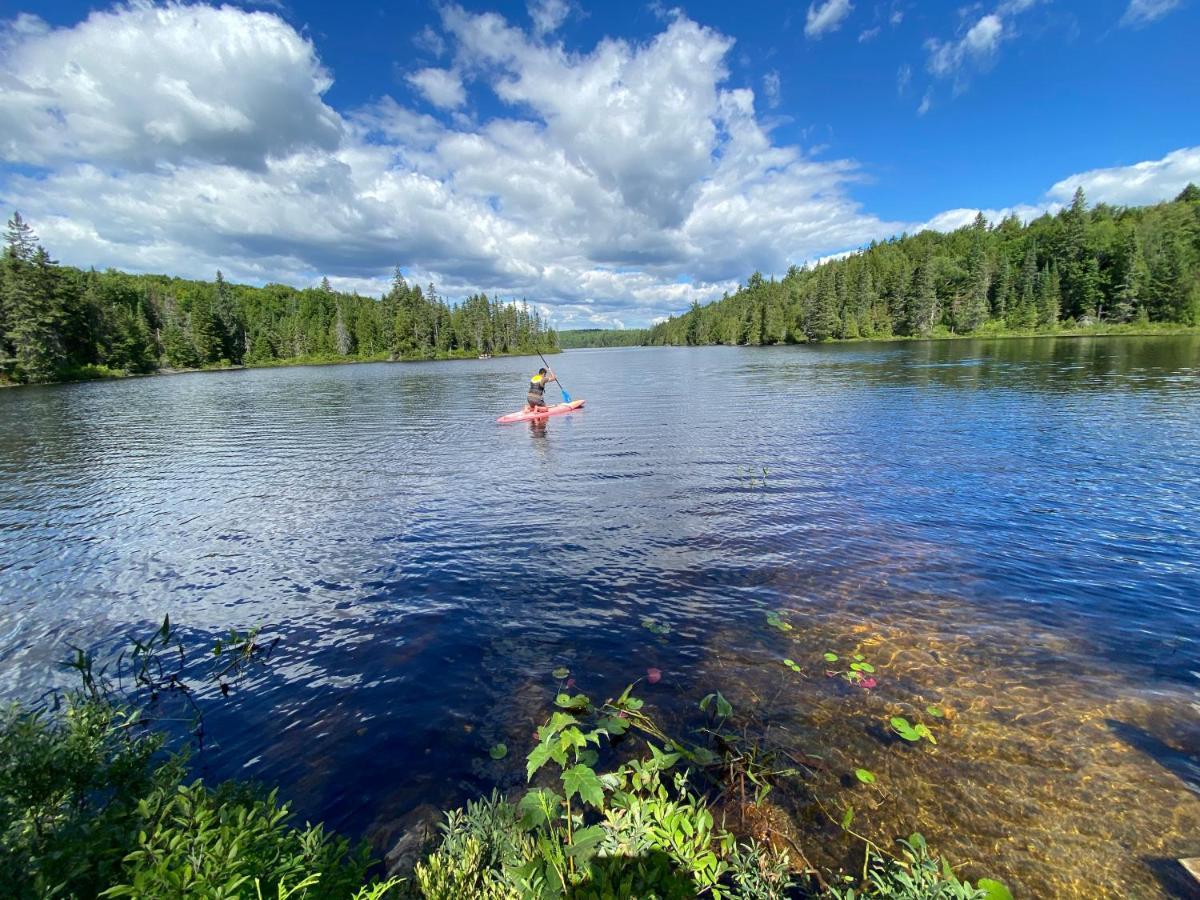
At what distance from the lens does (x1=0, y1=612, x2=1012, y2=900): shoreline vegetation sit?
2930 millimetres

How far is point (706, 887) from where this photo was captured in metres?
3.68

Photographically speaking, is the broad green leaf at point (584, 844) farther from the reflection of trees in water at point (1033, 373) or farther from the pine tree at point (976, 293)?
the pine tree at point (976, 293)

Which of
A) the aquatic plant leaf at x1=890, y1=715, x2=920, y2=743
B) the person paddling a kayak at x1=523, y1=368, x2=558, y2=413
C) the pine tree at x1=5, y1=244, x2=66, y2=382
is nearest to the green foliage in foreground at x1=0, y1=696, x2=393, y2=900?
the aquatic plant leaf at x1=890, y1=715, x2=920, y2=743

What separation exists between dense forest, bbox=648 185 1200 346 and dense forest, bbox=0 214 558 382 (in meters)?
101

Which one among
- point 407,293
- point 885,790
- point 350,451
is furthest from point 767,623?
point 407,293

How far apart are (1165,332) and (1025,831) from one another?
5700 inches

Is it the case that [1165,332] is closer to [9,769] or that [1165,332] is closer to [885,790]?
[885,790]

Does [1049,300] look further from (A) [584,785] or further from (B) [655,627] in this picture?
(A) [584,785]

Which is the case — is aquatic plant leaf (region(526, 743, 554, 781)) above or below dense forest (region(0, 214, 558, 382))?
below

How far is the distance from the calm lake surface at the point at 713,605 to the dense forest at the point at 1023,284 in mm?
128678

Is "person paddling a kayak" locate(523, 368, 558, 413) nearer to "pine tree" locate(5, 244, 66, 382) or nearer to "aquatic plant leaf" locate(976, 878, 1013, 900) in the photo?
"aquatic plant leaf" locate(976, 878, 1013, 900)

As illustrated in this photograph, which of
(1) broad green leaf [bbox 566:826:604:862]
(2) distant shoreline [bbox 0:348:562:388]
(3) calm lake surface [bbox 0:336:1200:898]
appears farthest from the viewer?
(2) distant shoreline [bbox 0:348:562:388]

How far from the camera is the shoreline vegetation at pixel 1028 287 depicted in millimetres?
108000

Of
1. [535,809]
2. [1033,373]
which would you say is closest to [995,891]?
[535,809]
